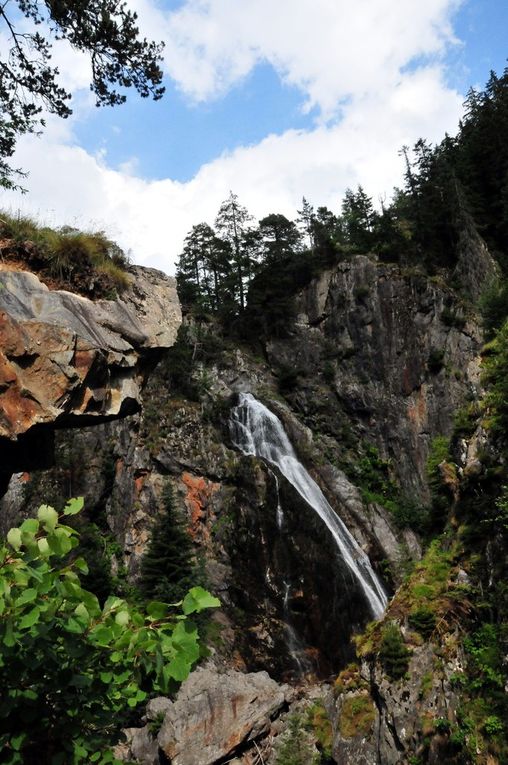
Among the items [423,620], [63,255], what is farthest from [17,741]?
[423,620]

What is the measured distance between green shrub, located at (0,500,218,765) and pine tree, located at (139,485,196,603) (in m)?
15.1

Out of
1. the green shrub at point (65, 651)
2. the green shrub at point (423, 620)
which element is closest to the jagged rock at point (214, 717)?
the green shrub at point (423, 620)

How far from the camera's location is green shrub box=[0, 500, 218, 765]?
5.67ft

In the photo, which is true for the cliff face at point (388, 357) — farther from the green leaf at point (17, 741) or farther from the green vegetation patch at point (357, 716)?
the green leaf at point (17, 741)

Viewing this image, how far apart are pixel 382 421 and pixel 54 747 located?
27.7m

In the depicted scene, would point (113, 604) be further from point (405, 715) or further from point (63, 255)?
point (405, 715)

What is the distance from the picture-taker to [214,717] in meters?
11.7

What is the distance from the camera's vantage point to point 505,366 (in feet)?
31.9

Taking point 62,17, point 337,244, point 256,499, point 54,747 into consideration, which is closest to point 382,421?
point 256,499

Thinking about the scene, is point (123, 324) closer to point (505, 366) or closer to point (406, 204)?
point (505, 366)

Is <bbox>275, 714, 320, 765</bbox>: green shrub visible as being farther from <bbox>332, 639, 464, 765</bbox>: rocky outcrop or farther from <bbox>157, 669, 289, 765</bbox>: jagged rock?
<bbox>332, 639, 464, 765</bbox>: rocky outcrop

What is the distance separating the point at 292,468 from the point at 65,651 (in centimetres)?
2157

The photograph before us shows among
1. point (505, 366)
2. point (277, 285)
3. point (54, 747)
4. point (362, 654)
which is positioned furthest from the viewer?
point (277, 285)

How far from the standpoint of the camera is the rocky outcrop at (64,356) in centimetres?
584
